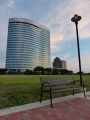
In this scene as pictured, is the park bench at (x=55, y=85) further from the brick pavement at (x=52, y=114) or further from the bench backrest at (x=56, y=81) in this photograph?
the brick pavement at (x=52, y=114)

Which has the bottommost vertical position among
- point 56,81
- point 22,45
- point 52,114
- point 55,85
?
point 52,114

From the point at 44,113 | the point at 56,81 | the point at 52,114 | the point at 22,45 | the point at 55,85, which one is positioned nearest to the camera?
the point at 52,114

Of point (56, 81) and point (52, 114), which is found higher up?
point (56, 81)

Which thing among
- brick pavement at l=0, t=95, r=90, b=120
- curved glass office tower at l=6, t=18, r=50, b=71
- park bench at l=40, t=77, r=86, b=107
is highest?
curved glass office tower at l=6, t=18, r=50, b=71

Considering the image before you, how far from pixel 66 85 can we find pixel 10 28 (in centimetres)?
12411

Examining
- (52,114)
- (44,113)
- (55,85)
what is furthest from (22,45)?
(52,114)

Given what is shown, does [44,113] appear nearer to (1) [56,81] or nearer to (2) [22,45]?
(1) [56,81]

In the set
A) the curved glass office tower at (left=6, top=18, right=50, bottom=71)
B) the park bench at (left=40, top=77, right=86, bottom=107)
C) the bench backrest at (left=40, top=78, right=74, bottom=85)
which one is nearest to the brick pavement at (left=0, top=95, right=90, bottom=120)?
the park bench at (left=40, top=77, right=86, bottom=107)

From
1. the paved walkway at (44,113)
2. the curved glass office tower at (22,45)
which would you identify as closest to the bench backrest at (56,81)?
the paved walkway at (44,113)

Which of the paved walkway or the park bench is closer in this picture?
the paved walkway

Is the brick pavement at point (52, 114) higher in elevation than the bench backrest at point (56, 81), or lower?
lower

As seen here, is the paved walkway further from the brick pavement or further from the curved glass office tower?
the curved glass office tower

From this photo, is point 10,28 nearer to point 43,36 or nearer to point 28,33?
point 28,33

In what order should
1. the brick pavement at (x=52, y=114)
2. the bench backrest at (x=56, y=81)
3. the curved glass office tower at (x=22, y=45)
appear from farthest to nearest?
1. the curved glass office tower at (x=22, y=45)
2. the bench backrest at (x=56, y=81)
3. the brick pavement at (x=52, y=114)
